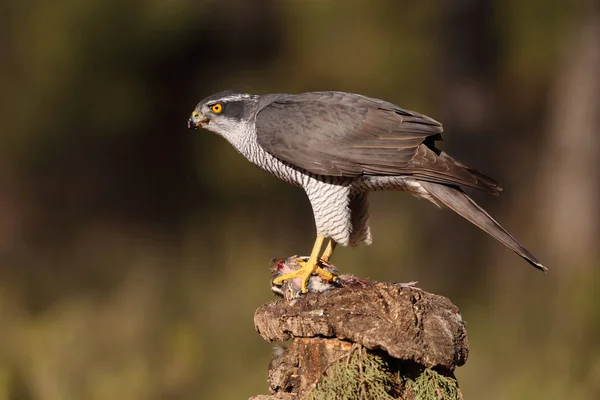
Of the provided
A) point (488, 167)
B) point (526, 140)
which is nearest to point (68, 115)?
point (488, 167)

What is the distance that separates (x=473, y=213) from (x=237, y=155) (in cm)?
942

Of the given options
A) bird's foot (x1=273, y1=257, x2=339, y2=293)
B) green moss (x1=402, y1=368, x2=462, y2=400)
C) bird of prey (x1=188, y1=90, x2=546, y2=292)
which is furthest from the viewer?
bird of prey (x1=188, y1=90, x2=546, y2=292)

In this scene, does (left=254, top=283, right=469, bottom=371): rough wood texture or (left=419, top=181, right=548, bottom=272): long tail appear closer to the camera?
(left=254, top=283, right=469, bottom=371): rough wood texture

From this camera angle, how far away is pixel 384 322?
3590 mm

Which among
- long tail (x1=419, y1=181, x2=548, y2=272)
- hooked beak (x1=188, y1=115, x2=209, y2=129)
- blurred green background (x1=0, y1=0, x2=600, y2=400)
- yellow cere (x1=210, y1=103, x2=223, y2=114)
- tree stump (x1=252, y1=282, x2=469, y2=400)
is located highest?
yellow cere (x1=210, y1=103, x2=223, y2=114)

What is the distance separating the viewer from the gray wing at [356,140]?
454 cm

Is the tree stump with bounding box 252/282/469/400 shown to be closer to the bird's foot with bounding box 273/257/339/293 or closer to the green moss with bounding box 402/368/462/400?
the green moss with bounding box 402/368/462/400

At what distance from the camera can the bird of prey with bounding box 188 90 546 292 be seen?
14.9 ft

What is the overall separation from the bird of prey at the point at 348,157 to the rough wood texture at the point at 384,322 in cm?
56

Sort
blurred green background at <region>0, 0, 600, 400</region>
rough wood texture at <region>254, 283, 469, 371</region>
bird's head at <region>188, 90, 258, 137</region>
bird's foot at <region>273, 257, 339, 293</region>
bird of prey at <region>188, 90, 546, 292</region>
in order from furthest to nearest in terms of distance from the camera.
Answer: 1. blurred green background at <region>0, 0, 600, 400</region>
2. bird's head at <region>188, 90, 258, 137</region>
3. bird of prey at <region>188, 90, 546, 292</region>
4. bird's foot at <region>273, 257, 339, 293</region>
5. rough wood texture at <region>254, 283, 469, 371</region>

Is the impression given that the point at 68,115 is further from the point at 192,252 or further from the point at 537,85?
the point at 537,85

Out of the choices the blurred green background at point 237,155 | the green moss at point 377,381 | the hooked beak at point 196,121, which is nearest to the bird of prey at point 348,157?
the hooked beak at point 196,121

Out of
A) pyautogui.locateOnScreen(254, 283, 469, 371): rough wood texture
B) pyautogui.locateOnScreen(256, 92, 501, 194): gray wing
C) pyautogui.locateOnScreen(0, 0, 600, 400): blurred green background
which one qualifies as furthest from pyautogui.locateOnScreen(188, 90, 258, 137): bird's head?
pyautogui.locateOnScreen(0, 0, 600, 400): blurred green background

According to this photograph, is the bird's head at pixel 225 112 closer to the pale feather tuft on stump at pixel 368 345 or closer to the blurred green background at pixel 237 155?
the pale feather tuft on stump at pixel 368 345
